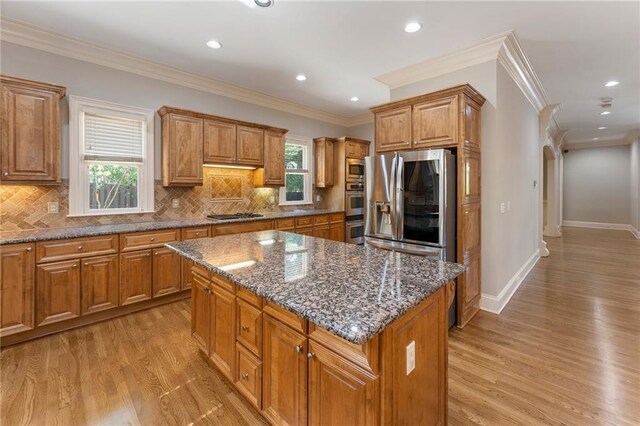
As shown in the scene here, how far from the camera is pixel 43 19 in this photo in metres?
2.74

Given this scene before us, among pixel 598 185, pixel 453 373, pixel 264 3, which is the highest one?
pixel 264 3

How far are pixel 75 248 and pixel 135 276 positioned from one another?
0.61 meters

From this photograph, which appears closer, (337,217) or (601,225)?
(337,217)

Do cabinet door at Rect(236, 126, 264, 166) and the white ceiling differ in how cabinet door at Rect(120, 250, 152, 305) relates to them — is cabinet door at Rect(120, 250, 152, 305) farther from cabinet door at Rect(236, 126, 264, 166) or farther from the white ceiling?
the white ceiling

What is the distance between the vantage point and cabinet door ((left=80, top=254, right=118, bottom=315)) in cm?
284

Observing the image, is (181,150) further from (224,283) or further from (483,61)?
(483,61)

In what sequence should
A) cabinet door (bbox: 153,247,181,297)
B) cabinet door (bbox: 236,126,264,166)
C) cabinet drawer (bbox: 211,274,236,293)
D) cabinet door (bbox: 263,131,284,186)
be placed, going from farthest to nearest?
cabinet door (bbox: 263,131,284,186) → cabinet door (bbox: 236,126,264,166) → cabinet door (bbox: 153,247,181,297) → cabinet drawer (bbox: 211,274,236,293)

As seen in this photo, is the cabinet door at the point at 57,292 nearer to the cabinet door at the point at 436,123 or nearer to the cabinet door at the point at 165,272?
the cabinet door at the point at 165,272

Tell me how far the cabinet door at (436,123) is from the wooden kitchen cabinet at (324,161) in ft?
8.87

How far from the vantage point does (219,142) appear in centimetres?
402

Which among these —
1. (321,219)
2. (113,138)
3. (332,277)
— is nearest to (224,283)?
(332,277)

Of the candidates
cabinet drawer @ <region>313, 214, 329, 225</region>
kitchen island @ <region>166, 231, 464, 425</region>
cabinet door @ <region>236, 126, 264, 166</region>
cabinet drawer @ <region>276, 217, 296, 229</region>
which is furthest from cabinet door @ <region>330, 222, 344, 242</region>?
kitchen island @ <region>166, 231, 464, 425</region>

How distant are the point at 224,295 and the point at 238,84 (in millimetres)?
Result: 3590

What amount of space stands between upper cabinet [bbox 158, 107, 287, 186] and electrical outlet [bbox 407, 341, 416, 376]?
11.3 ft
